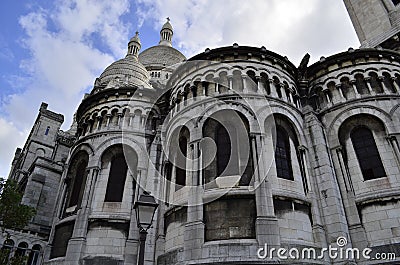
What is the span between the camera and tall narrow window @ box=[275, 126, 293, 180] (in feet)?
45.3


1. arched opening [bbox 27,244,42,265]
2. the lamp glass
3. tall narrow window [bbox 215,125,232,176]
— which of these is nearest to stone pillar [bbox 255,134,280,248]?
tall narrow window [bbox 215,125,232,176]

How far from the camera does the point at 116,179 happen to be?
17656mm

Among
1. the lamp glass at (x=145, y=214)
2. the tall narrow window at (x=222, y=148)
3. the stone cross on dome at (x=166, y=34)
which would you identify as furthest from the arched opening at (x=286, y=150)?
the stone cross on dome at (x=166, y=34)

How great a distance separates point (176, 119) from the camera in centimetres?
1648

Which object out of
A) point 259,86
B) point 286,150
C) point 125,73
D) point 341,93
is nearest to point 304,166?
point 286,150

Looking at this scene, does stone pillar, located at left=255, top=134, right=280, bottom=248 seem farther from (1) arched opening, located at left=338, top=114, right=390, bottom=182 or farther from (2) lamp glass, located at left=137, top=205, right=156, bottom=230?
(2) lamp glass, located at left=137, top=205, right=156, bottom=230

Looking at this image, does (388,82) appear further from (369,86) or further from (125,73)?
(125,73)

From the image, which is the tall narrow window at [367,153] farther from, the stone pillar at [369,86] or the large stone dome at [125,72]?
the large stone dome at [125,72]

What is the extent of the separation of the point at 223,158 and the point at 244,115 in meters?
2.40

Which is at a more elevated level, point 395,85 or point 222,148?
point 395,85

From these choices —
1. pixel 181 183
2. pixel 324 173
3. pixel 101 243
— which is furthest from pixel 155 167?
pixel 324 173

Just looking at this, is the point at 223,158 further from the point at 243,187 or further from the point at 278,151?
the point at 278,151

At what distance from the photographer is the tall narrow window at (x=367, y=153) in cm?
1427

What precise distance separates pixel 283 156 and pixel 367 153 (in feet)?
14.3
